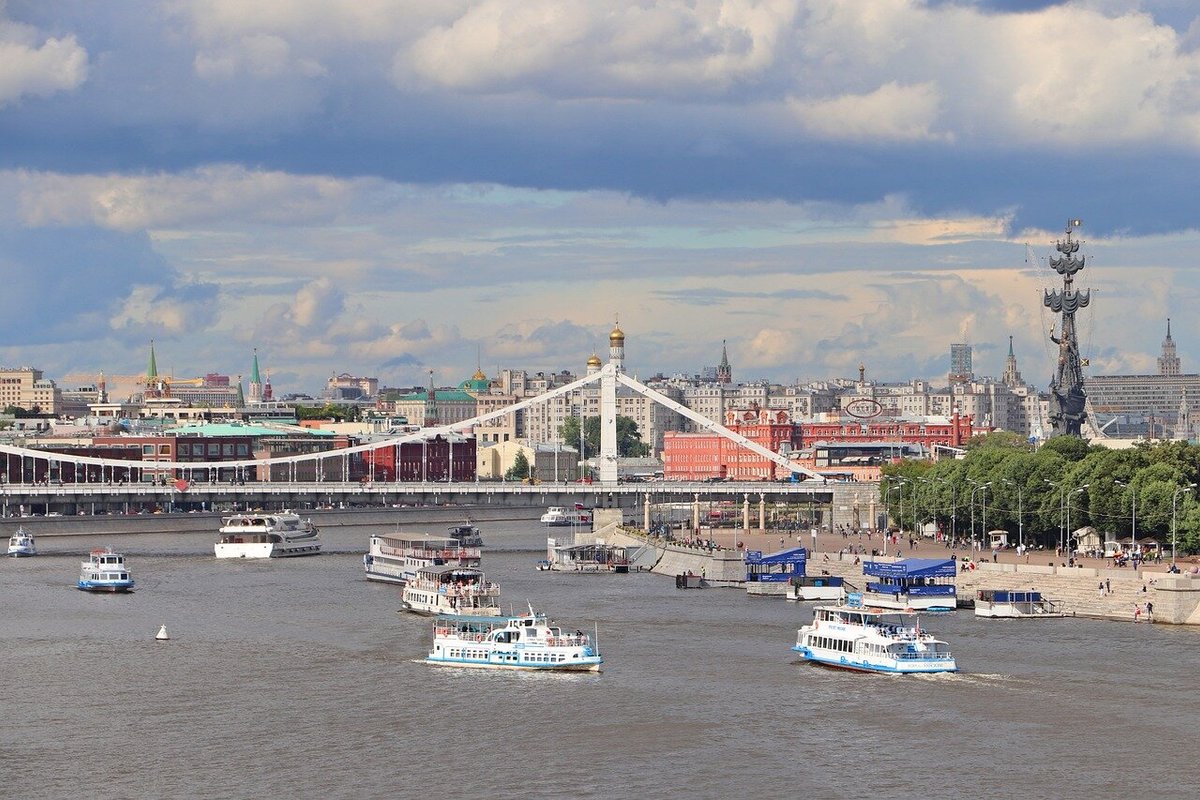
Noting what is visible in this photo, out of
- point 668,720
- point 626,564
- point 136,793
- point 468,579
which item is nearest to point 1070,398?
point 626,564

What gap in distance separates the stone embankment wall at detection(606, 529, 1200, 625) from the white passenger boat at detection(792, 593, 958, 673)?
13.7 m

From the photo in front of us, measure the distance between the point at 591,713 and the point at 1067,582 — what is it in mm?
33478

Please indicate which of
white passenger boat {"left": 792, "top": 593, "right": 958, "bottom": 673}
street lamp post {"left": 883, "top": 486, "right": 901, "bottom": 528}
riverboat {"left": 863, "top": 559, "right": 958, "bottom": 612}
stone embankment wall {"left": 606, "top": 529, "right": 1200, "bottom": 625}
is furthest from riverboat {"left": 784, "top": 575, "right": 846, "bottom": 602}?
street lamp post {"left": 883, "top": 486, "right": 901, "bottom": 528}

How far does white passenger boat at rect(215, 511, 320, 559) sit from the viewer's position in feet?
416

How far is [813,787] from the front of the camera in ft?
168

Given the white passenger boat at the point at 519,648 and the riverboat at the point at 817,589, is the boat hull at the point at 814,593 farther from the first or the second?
the white passenger boat at the point at 519,648

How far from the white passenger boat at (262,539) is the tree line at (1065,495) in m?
35.0

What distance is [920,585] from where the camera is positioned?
89688mm

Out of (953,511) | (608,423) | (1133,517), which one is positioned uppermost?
(608,423)

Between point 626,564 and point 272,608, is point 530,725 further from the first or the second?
point 626,564

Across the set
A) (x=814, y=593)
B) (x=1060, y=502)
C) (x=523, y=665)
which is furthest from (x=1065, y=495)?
(x=523, y=665)

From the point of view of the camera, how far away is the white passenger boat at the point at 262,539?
127 metres

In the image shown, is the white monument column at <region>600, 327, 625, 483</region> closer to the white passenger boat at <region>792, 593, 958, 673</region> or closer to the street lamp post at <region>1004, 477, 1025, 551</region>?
the street lamp post at <region>1004, 477, 1025, 551</region>

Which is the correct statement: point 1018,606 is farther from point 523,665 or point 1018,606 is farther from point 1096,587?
point 523,665
